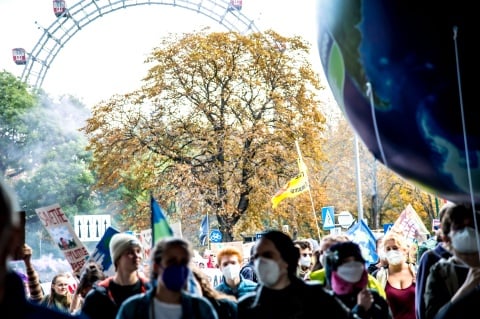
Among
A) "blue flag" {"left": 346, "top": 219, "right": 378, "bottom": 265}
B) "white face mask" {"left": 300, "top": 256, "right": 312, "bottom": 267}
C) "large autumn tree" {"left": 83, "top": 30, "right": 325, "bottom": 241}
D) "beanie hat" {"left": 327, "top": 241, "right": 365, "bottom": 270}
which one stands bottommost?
"beanie hat" {"left": 327, "top": 241, "right": 365, "bottom": 270}

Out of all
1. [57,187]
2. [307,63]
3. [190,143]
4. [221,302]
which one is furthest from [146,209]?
[221,302]

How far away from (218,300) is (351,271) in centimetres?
87

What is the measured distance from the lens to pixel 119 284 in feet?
18.2

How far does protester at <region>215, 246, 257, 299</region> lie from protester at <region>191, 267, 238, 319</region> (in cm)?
168

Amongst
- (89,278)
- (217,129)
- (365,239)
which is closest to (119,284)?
(89,278)

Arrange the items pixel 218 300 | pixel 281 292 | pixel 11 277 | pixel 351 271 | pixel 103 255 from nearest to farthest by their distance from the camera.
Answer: pixel 11 277
pixel 281 292
pixel 351 271
pixel 218 300
pixel 103 255

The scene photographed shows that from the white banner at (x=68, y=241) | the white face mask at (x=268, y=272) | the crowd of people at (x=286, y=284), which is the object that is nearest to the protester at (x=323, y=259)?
the crowd of people at (x=286, y=284)

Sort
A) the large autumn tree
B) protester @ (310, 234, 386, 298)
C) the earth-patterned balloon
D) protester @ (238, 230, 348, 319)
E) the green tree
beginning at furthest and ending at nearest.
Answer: the green tree
the large autumn tree
protester @ (310, 234, 386, 298)
protester @ (238, 230, 348, 319)
the earth-patterned balloon

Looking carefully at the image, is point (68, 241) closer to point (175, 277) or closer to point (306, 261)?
point (306, 261)

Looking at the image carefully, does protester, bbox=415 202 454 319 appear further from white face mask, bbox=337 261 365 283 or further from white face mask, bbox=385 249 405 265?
white face mask, bbox=385 249 405 265

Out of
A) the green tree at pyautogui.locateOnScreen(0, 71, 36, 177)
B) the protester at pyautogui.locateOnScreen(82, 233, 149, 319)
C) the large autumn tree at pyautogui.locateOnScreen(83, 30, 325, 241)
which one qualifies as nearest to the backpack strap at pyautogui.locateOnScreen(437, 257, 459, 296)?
the protester at pyautogui.locateOnScreen(82, 233, 149, 319)

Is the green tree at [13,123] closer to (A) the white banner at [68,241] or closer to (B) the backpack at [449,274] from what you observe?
(A) the white banner at [68,241]

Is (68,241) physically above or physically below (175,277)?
above

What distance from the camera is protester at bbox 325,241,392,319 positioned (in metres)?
4.98
